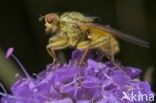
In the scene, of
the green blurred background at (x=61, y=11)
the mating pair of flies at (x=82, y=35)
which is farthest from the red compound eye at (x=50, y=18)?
the green blurred background at (x=61, y=11)

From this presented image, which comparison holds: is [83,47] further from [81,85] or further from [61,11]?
[61,11]

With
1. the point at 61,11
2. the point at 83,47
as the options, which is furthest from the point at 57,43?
the point at 61,11

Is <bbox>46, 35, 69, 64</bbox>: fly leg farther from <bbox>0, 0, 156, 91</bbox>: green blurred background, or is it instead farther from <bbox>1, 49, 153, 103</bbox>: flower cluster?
<bbox>0, 0, 156, 91</bbox>: green blurred background

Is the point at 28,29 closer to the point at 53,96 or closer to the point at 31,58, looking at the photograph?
the point at 31,58

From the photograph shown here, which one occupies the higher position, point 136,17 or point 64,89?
point 64,89

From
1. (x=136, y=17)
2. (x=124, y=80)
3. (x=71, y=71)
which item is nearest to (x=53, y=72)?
(x=71, y=71)

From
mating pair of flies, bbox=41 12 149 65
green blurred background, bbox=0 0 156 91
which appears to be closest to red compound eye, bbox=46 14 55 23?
mating pair of flies, bbox=41 12 149 65

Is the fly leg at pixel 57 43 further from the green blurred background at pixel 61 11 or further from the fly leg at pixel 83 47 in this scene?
the green blurred background at pixel 61 11
